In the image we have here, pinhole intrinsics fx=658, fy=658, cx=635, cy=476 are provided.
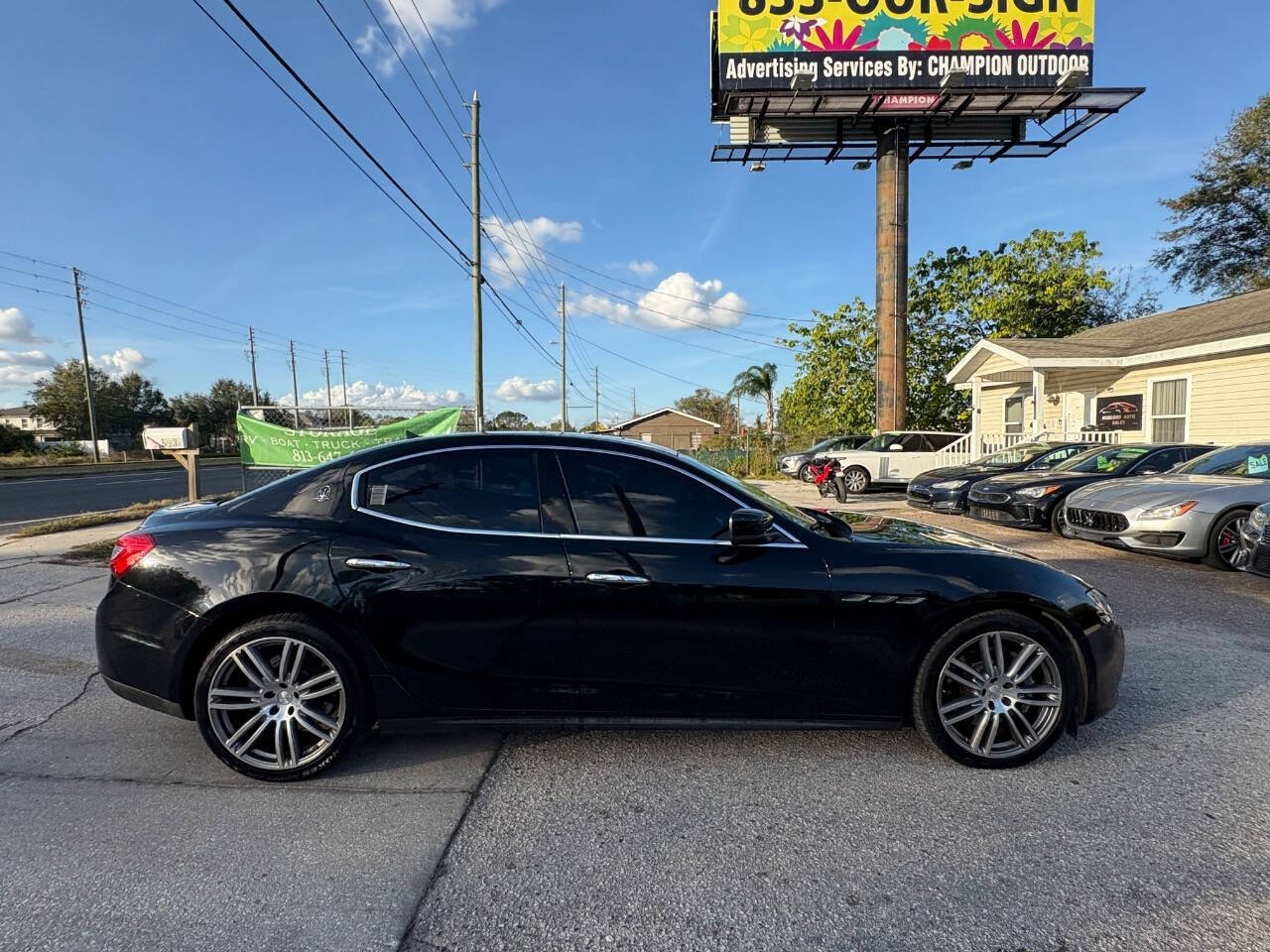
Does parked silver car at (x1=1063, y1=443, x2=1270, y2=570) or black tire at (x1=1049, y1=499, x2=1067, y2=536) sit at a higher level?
parked silver car at (x1=1063, y1=443, x2=1270, y2=570)

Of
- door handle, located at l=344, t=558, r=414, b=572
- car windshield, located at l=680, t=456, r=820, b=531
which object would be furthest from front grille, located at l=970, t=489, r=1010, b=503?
door handle, located at l=344, t=558, r=414, b=572

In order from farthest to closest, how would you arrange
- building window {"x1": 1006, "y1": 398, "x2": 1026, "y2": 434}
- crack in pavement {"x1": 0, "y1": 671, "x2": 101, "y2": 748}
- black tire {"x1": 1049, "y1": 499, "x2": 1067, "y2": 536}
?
building window {"x1": 1006, "y1": 398, "x2": 1026, "y2": 434} < black tire {"x1": 1049, "y1": 499, "x2": 1067, "y2": 536} < crack in pavement {"x1": 0, "y1": 671, "x2": 101, "y2": 748}

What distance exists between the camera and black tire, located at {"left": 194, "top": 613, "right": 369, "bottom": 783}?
2.80 meters

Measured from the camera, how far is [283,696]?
283 cm

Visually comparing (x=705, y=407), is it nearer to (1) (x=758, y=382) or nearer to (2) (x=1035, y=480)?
(1) (x=758, y=382)


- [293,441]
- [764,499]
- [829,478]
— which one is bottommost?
[829,478]

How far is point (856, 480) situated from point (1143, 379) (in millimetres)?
6846

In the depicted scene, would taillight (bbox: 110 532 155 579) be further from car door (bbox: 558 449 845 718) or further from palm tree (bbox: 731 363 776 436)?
palm tree (bbox: 731 363 776 436)

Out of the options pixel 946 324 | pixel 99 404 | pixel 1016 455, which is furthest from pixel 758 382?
pixel 99 404

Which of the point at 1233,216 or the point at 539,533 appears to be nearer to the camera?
the point at 539,533

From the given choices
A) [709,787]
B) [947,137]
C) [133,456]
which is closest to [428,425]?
[709,787]

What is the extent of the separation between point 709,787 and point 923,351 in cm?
2601

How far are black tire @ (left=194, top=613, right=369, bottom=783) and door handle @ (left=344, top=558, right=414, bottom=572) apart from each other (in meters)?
0.31

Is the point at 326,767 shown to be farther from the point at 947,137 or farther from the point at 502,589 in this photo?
the point at 947,137
